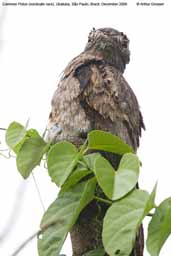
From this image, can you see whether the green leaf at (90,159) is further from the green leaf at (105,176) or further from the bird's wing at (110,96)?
the bird's wing at (110,96)

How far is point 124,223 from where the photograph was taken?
148 centimetres

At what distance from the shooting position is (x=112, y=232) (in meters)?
1.48

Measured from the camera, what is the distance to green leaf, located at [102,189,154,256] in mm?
1465

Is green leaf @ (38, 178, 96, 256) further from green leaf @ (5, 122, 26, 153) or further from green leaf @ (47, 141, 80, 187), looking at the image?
green leaf @ (5, 122, 26, 153)

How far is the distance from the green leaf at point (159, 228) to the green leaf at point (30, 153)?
1.33 feet

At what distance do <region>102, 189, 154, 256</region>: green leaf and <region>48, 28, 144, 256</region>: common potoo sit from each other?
1.22ft

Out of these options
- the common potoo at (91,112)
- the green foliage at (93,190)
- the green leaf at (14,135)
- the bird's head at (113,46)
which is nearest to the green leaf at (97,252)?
the green foliage at (93,190)

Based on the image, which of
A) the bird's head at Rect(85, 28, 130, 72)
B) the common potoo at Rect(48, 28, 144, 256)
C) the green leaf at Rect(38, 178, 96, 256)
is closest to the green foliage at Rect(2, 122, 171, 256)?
the green leaf at Rect(38, 178, 96, 256)

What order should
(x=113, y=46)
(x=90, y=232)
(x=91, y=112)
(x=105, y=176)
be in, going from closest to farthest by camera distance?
(x=105, y=176) → (x=90, y=232) → (x=91, y=112) → (x=113, y=46)

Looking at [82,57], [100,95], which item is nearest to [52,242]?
[100,95]

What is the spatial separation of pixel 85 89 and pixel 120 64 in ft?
1.08

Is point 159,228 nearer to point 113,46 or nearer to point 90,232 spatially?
point 90,232

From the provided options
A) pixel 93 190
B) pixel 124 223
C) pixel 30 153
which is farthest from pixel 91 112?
pixel 124 223

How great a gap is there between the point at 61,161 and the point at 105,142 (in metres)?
0.13
